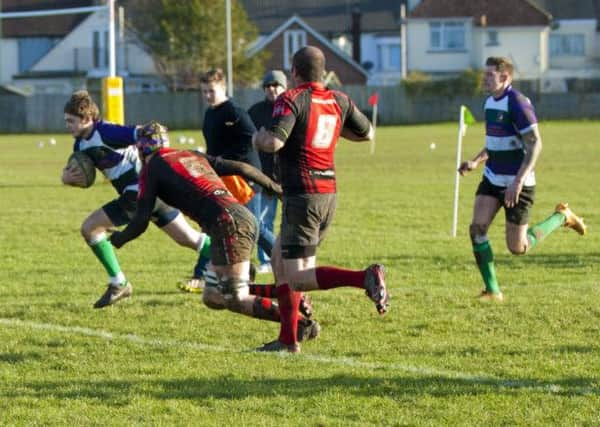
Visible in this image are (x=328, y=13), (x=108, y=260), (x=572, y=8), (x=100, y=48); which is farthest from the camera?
(x=572, y=8)

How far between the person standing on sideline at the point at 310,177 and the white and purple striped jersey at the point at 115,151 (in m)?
2.24

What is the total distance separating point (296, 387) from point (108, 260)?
3568 mm

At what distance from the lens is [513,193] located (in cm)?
1004

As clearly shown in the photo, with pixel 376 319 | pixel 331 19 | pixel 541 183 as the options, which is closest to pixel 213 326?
pixel 376 319

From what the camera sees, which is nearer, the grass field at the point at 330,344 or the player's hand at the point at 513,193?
the grass field at the point at 330,344

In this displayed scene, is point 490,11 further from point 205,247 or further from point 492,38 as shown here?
point 205,247

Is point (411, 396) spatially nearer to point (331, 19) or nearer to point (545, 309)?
point (545, 309)

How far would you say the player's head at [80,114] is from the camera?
32.9 ft

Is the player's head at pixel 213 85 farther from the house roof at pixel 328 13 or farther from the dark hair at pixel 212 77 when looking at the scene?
the house roof at pixel 328 13

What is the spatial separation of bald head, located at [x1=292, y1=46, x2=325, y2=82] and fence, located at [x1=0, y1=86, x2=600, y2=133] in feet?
167

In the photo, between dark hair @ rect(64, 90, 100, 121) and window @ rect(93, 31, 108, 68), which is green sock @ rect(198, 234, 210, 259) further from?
window @ rect(93, 31, 108, 68)

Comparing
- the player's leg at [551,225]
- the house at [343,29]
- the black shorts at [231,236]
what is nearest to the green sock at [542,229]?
the player's leg at [551,225]

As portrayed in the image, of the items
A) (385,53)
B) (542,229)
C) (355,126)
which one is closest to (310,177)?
(355,126)

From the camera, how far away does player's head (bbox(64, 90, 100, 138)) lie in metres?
10.0
